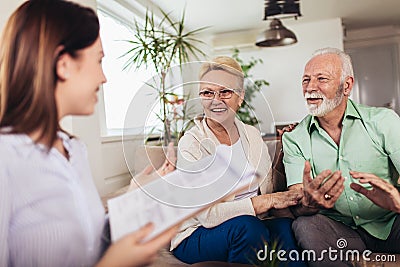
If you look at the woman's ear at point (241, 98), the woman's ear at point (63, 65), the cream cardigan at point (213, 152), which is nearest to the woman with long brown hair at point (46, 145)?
the woman's ear at point (63, 65)

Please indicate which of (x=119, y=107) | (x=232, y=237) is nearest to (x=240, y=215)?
(x=232, y=237)

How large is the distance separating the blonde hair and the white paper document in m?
0.13

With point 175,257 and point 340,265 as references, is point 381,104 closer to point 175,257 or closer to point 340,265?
point 340,265

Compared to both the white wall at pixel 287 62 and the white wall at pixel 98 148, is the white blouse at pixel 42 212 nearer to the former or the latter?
the white wall at pixel 98 148

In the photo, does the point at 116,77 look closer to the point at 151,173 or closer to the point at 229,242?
the point at 151,173

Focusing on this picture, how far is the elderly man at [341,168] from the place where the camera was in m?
0.74

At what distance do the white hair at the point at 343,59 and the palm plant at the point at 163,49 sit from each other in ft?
0.73

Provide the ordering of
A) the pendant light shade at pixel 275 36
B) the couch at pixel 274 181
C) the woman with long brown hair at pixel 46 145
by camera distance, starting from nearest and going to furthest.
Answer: the woman with long brown hair at pixel 46 145 → the couch at pixel 274 181 → the pendant light shade at pixel 275 36

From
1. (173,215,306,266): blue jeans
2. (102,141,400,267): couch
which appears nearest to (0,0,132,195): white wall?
(102,141,400,267): couch

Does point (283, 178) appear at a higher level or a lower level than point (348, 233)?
higher

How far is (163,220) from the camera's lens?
23.5 inches

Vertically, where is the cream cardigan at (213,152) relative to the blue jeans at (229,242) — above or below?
above

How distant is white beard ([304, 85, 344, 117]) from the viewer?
2.45 feet

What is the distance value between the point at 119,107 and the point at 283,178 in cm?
32
